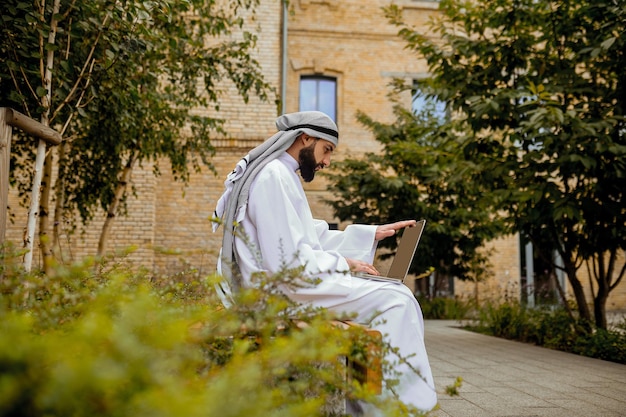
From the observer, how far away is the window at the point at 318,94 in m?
17.1

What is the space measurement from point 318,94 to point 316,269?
14.8 meters

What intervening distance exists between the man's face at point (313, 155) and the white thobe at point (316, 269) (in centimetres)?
21

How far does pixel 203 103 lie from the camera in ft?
28.9

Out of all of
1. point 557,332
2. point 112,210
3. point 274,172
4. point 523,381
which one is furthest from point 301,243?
point 557,332

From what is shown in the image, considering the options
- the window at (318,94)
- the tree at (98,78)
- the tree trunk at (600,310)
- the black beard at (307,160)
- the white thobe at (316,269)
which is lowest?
the tree trunk at (600,310)

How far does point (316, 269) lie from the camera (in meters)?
2.78

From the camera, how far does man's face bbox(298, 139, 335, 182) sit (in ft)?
10.7

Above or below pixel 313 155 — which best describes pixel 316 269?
below

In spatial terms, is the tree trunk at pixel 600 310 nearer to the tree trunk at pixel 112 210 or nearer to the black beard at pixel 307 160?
the black beard at pixel 307 160

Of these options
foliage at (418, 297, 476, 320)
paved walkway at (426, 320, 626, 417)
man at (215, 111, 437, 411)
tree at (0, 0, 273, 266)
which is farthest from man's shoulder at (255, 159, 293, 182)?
foliage at (418, 297, 476, 320)

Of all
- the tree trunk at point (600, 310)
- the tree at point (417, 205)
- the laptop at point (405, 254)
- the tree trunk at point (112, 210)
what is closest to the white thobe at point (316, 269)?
the laptop at point (405, 254)

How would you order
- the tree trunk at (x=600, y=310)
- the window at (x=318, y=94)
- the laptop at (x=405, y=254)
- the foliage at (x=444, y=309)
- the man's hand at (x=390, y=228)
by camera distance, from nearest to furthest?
the laptop at (x=405, y=254) → the man's hand at (x=390, y=228) → the tree trunk at (x=600, y=310) → the foliage at (x=444, y=309) → the window at (x=318, y=94)

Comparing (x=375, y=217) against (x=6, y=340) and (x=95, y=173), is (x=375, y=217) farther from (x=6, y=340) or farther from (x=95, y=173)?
(x=6, y=340)

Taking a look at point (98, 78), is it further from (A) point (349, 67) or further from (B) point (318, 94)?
(A) point (349, 67)
